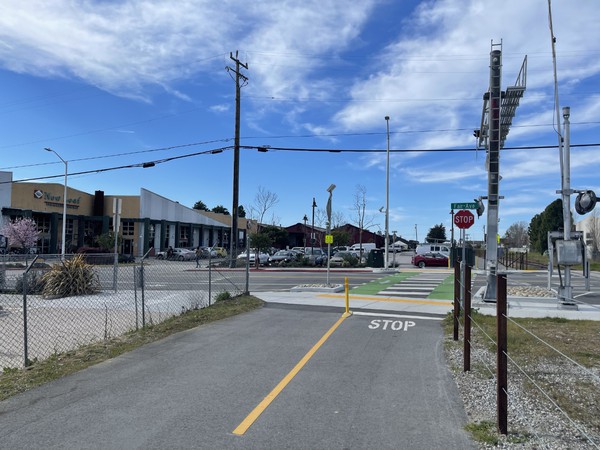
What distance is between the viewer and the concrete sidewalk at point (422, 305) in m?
13.2

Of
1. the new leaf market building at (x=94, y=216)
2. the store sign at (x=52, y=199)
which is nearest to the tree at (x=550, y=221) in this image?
the new leaf market building at (x=94, y=216)

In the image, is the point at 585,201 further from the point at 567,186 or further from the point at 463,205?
the point at 463,205

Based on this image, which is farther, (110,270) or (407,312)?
(110,270)

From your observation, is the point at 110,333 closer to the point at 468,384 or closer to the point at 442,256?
the point at 468,384

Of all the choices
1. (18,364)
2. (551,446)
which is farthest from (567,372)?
(18,364)

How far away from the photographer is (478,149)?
17781 millimetres

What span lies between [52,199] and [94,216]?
7108 millimetres

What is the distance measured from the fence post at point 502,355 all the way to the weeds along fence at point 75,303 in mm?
6405

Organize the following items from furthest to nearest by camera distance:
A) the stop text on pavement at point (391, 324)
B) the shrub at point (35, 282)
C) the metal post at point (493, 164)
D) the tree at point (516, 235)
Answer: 1. the tree at point (516, 235)
2. the shrub at point (35, 282)
3. the metal post at point (493, 164)
4. the stop text on pavement at point (391, 324)

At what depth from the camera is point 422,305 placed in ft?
49.5

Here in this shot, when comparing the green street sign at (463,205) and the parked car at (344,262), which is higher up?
the green street sign at (463,205)

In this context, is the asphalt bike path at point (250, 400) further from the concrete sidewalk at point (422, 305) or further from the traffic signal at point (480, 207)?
the traffic signal at point (480, 207)

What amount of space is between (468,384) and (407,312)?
728 centimetres

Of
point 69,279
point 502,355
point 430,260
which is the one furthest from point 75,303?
point 430,260
